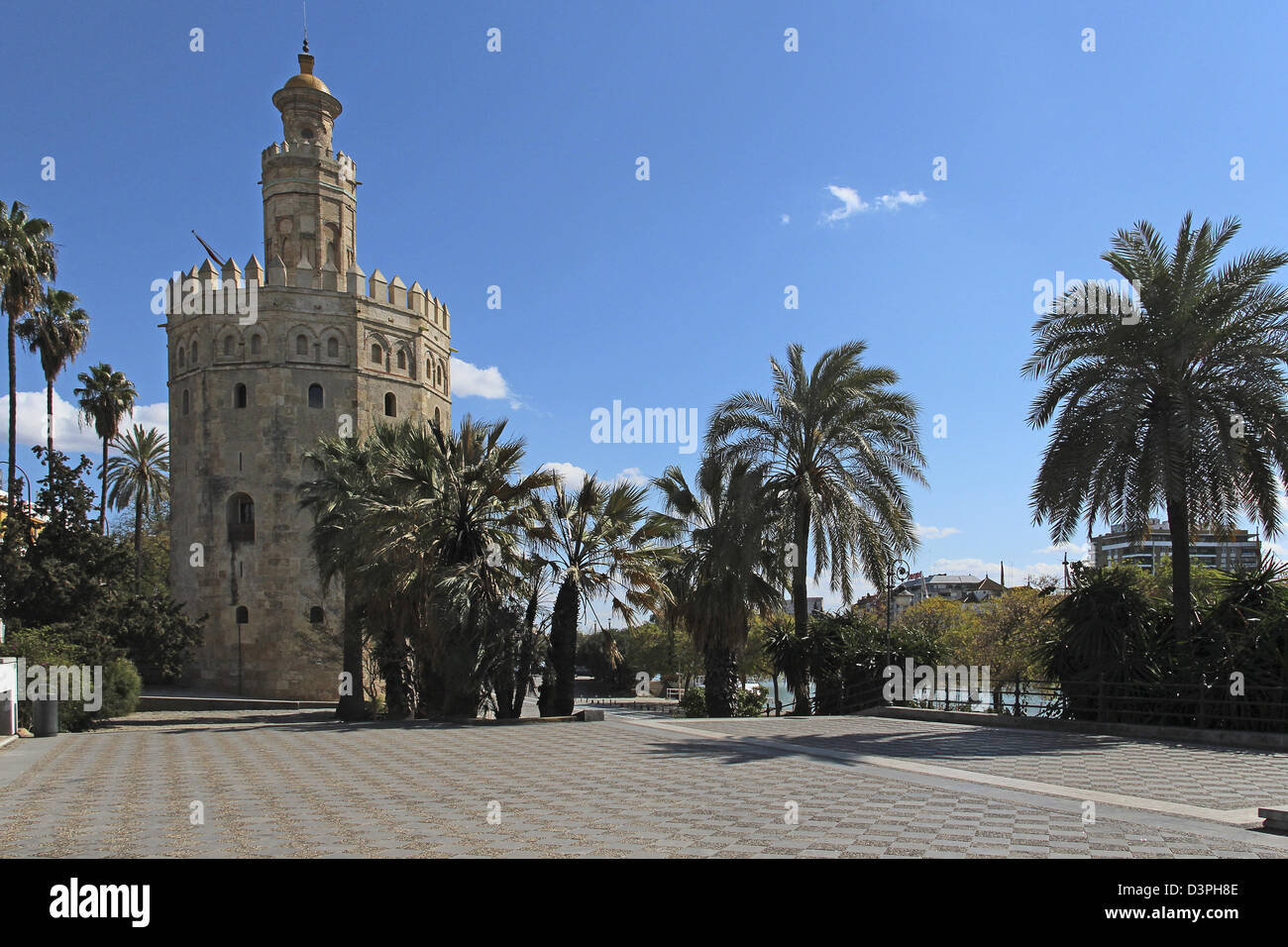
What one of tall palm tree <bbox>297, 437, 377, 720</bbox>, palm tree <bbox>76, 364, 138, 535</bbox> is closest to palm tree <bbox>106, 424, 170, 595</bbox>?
palm tree <bbox>76, 364, 138, 535</bbox>

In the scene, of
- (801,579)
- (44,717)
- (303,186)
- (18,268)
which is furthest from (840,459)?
(303,186)

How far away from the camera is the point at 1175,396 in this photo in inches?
563

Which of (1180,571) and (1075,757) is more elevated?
(1180,571)

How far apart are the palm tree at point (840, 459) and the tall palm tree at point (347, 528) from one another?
8.09 meters

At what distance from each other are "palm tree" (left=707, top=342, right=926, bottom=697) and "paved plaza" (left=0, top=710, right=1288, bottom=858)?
574cm

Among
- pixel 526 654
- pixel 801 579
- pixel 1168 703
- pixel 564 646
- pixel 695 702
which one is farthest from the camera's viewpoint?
pixel 695 702

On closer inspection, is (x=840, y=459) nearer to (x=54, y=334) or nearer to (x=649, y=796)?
(x=649, y=796)

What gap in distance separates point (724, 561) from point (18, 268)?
69.8 ft

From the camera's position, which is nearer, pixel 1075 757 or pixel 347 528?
pixel 1075 757

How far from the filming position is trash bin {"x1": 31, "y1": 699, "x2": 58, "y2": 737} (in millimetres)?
15602

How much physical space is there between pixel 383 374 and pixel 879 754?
104 ft

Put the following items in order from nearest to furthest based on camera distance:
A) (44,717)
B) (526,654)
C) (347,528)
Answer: (44,717), (526,654), (347,528)
